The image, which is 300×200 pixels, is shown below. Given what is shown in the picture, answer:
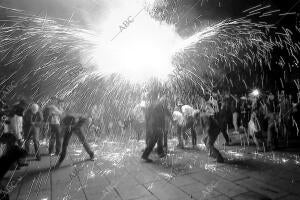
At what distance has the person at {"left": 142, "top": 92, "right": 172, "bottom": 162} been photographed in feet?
23.8

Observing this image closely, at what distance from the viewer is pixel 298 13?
14.3 meters

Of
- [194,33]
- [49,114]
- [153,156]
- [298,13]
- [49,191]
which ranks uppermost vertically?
[298,13]

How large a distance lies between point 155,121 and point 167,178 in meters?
2.17

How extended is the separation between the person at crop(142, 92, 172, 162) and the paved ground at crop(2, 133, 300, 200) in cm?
38

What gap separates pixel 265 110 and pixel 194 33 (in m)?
5.55

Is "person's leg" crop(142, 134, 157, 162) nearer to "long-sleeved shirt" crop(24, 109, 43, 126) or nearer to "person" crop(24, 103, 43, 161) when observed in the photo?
"person" crop(24, 103, 43, 161)

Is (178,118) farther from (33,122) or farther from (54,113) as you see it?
(33,122)

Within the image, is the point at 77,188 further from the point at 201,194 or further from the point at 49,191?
the point at 201,194

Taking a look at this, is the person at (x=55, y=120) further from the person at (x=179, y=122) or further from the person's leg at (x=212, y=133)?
the person's leg at (x=212, y=133)

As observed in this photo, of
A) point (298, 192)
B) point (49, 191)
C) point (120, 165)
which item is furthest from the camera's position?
point (120, 165)

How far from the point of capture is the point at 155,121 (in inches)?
291

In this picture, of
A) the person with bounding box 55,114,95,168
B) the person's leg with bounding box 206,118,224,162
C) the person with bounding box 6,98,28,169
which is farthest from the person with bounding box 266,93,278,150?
the person with bounding box 6,98,28,169

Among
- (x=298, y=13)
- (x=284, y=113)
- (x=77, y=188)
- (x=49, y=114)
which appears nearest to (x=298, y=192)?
(x=77, y=188)

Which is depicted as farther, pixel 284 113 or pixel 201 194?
pixel 284 113
